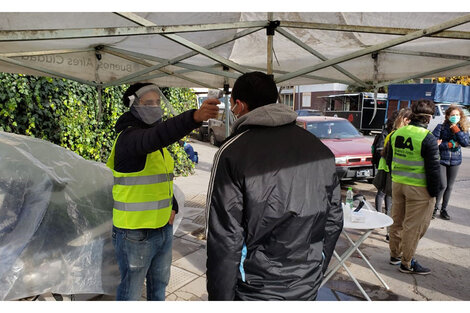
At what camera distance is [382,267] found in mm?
4141

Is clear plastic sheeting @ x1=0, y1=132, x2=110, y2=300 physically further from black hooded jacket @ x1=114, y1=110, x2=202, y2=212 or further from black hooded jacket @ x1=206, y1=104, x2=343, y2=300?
black hooded jacket @ x1=206, y1=104, x2=343, y2=300

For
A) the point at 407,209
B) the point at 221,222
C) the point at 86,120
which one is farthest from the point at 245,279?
the point at 86,120

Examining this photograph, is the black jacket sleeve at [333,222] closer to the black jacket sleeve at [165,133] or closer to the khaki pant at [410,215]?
the black jacket sleeve at [165,133]

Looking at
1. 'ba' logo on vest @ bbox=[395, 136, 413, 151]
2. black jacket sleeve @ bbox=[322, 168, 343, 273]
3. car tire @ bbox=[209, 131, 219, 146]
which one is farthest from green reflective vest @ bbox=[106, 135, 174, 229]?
car tire @ bbox=[209, 131, 219, 146]

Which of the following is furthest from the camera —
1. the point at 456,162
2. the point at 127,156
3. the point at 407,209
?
the point at 456,162

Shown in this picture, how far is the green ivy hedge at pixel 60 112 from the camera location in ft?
15.5

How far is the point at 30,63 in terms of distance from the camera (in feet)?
11.6

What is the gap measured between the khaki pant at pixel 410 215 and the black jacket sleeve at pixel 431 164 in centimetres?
13

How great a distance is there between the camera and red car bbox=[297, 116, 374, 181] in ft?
25.4

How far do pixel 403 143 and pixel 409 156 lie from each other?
0.16 m

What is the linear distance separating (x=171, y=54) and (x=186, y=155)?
541cm

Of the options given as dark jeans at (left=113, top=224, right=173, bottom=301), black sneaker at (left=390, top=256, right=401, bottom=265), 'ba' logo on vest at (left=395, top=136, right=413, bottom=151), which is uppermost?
'ba' logo on vest at (left=395, top=136, right=413, bottom=151)

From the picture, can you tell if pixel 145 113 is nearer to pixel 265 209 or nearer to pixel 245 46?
pixel 265 209

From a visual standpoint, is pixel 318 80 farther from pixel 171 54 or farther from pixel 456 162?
pixel 456 162
